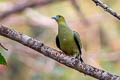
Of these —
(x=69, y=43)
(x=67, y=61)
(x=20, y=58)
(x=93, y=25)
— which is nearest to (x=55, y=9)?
(x=93, y=25)

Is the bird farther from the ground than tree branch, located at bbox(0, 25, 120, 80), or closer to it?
farther from the ground

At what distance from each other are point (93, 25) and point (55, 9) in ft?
3.78

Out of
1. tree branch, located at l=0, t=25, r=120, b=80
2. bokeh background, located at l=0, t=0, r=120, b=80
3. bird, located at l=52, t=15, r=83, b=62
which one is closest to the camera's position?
tree branch, located at l=0, t=25, r=120, b=80

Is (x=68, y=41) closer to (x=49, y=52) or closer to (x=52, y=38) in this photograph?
(x=49, y=52)

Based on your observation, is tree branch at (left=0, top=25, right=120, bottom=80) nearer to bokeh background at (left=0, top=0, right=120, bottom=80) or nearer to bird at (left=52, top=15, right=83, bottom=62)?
bird at (left=52, top=15, right=83, bottom=62)

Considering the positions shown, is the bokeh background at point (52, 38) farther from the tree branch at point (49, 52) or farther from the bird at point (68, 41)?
the tree branch at point (49, 52)

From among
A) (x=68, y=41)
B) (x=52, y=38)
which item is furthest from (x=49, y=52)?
(x=52, y=38)

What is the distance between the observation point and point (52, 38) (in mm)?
10055

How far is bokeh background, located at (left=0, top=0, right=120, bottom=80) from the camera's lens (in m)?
8.84

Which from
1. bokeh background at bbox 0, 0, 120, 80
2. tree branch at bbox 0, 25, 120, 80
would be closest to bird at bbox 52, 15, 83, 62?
tree branch at bbox 0, 25, 120, 80

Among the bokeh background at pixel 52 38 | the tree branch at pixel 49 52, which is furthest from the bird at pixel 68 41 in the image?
the bokeh background at pixel 52 38

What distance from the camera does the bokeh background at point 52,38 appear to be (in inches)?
348

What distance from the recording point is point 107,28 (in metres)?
A: 11.4

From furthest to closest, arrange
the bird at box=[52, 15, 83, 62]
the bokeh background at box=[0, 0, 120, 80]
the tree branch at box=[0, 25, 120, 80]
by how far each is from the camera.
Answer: the bokeh background at box=[0, 0, 120, 80], the bird at box=[52, 15, 83, 62], the tree branch at box=[0, 25, 120, 80]
